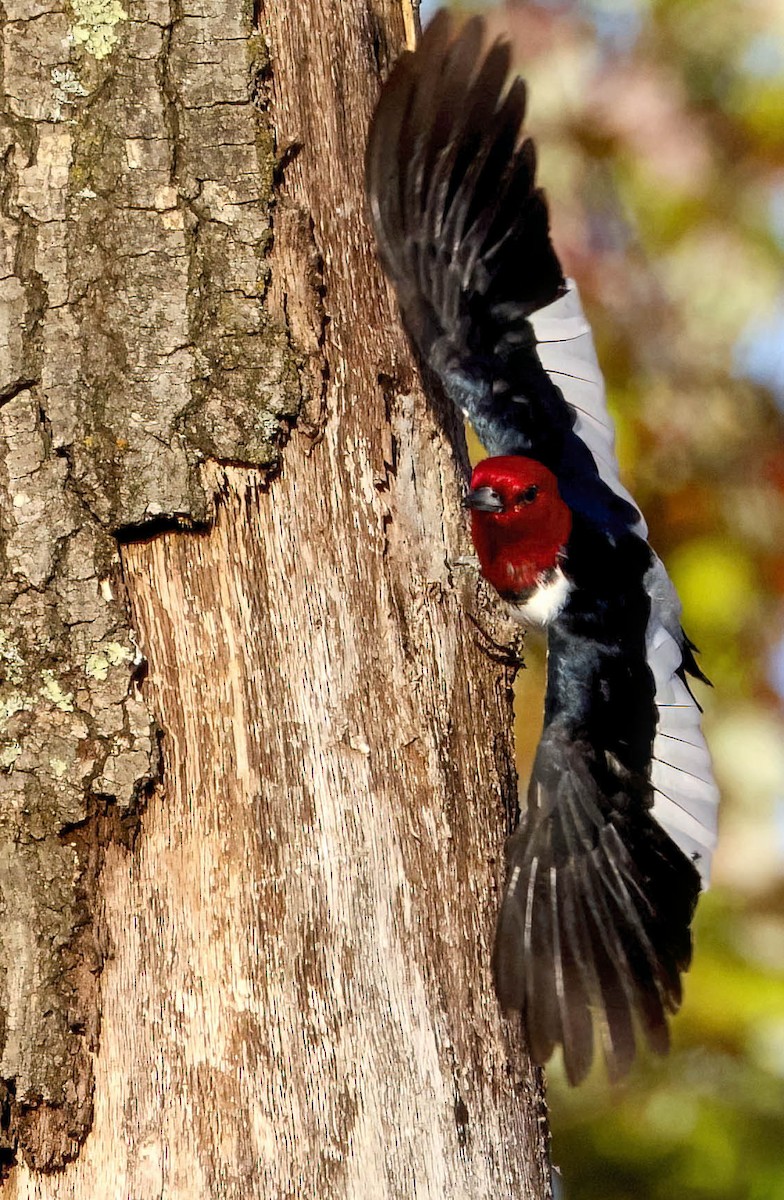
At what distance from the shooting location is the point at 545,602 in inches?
79.5

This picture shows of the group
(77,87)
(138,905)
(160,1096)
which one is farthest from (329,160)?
(160,1096)

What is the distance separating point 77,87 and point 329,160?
1.06 ft

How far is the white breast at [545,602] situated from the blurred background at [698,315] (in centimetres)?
94

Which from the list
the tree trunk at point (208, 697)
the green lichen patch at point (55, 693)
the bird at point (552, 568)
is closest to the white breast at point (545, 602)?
the bird at point (552, 568)

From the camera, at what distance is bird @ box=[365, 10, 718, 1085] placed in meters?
1.62

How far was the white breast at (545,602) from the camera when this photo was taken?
6.44ft

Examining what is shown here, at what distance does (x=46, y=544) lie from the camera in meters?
1.44

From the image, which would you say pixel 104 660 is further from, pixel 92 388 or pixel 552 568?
pixel 552 568

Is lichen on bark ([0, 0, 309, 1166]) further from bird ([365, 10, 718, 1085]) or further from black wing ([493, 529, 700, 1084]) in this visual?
black wing ([493, 529, 700, 1084])

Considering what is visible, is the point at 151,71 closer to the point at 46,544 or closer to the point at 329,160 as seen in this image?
the point at 329,160

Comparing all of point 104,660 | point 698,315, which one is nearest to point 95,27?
point 104,660

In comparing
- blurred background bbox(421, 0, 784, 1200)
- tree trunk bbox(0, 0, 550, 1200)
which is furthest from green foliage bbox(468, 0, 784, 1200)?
tree trunk bbox(0, 0, 550, 1200)

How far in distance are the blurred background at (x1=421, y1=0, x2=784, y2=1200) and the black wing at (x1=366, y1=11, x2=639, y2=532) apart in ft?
3.89

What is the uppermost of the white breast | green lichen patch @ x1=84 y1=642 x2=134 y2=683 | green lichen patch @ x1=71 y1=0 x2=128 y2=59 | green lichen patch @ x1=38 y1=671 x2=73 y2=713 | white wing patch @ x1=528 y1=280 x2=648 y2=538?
green lichen patch @ x1=71 y1=0 x2=128 y2=59
